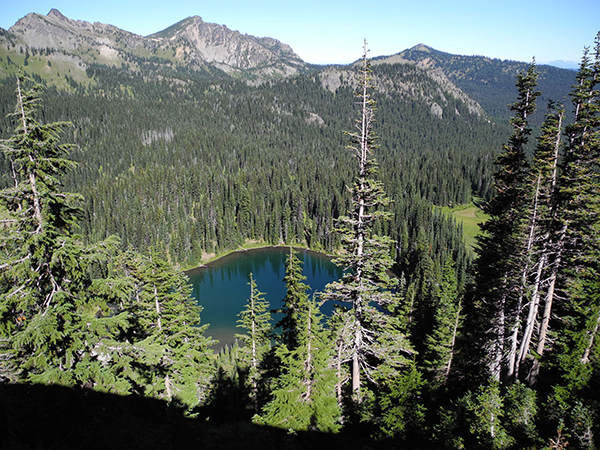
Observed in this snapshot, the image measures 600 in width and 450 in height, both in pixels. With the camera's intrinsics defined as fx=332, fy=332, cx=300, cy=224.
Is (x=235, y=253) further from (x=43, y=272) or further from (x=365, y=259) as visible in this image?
(x=43, y=272)

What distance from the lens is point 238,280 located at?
342ft

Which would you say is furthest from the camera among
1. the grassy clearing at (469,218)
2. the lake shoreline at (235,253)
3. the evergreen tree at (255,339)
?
the grassy clearing at (469,218)

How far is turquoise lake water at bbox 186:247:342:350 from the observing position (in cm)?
7881

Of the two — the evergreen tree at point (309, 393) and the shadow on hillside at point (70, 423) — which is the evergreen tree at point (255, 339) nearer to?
the evergreen tree at point (309, 393)

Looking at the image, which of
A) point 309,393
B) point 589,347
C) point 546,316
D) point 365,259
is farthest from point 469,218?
point 309,393

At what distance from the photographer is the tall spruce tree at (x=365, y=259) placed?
15594mm

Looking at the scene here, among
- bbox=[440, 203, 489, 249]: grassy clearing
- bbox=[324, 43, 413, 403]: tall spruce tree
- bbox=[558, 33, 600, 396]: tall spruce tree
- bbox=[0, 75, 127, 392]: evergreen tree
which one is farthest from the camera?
bbox=[440, 203, 489, 249]: grassy clearing


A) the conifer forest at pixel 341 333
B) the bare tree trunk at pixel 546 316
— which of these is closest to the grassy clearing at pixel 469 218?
the conifer forest at pixel 341 333

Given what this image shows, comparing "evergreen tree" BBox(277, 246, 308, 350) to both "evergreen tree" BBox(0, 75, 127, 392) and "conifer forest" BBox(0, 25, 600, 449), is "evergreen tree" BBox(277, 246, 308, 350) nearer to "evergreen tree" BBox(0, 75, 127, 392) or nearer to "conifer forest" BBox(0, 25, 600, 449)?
"conifer forest" BBox(0, 25, 600, 449)

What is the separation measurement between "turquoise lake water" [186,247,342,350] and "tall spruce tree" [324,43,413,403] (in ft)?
182

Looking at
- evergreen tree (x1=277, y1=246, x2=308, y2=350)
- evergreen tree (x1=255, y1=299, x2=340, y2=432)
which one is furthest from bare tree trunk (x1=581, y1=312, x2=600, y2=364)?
evergreen tree (x1=277, y1=246, x2=308, y2=350)

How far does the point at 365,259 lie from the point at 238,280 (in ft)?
303

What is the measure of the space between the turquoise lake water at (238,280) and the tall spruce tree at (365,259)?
5561 centimetres

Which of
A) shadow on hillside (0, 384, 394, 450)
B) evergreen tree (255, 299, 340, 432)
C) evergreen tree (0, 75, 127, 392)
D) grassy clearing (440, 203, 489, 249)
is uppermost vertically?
evergreen tree (0, 75, 127, 392)
